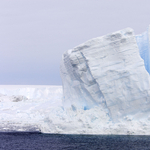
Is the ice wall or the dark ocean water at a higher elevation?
the ice wall

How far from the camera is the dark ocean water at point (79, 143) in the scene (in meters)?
9.31

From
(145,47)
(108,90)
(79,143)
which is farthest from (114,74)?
(79,143)

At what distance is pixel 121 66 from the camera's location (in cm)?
1195

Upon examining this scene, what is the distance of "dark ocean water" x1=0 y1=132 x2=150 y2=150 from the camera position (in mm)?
9312

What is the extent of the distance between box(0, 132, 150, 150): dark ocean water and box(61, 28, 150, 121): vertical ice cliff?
5.07ft

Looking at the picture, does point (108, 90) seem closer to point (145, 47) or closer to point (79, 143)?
point (79, 143)

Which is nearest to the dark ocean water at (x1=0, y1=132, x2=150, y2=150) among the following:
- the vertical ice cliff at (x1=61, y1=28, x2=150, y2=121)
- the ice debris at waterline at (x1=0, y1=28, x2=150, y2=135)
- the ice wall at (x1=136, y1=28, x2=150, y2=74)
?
the ice debris at waterline at (x1=0, y1=28, x2=150, y2=135)

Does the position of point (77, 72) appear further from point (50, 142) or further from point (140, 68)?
point (50, 142)

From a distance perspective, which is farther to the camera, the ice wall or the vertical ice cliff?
the ice wall

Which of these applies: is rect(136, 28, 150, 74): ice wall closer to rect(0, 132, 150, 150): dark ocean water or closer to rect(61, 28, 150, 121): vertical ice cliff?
rect(61, 28, 150, 121): vertical ice cliff

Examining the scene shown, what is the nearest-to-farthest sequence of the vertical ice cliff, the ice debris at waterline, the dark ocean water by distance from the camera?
1. the dark ocean water
2. the ice debris at waterline
3. the vertical ice cliff

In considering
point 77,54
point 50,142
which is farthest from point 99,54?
point 50,142

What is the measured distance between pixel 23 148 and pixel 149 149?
4696mm

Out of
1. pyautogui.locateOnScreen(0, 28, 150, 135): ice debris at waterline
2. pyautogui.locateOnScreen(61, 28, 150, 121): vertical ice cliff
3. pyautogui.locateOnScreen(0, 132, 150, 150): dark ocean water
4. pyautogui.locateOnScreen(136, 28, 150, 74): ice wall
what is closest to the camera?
pyautogui.locateOnScreen(0, 132, 150, 150): dark ocean water
